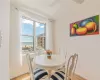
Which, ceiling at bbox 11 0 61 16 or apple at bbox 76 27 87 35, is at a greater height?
ceiling at bbox 11 0 61 16

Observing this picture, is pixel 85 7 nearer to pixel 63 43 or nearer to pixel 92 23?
pixel 92 23

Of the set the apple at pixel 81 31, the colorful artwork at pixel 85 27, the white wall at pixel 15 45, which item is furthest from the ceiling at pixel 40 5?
the apple at pixel 81 31

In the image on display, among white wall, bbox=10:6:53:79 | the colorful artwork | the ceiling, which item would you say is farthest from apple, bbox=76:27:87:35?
white wall, bbox=10:6:53:79

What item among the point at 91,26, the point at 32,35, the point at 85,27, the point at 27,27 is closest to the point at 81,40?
the point at 85,27

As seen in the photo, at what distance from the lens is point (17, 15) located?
2928mm

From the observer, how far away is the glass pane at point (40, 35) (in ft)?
12.7

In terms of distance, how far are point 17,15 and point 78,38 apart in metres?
2.09

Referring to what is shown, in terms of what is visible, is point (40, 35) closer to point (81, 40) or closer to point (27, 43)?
point (27, 43)

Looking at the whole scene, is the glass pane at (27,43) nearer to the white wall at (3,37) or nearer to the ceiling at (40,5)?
the ceiling at (40,5)

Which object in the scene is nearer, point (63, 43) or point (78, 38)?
point (78, 38)

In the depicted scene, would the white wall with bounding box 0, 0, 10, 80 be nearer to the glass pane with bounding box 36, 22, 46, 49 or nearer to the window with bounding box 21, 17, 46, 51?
the window with bounding box 21, 17, 46, 51

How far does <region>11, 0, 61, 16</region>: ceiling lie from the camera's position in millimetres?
2944

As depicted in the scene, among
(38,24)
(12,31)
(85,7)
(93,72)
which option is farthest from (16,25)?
(93,72)

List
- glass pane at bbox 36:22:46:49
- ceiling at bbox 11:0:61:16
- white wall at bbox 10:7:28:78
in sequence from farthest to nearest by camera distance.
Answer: glass pane at bbox 36:22:46:49
ceiling at bbox 11:0:61:16
white wall at bbox 10:7:28:78
